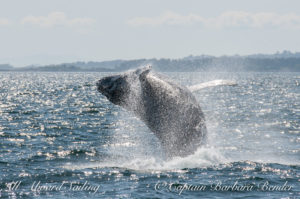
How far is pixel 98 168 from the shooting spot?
1611 cm

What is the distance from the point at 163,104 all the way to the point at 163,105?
32 millimetres

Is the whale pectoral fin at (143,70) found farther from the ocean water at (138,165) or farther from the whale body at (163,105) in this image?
the ocean water at (138,165)

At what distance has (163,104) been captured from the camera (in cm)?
1450

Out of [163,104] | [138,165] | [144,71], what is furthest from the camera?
[138,165]

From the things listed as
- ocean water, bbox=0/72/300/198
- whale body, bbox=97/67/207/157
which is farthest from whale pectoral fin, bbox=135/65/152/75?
ocean water, bbox=0/72/300/198

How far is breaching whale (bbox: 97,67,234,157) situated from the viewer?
1386 cm

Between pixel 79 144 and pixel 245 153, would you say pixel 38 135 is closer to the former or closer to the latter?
pixel 79 144

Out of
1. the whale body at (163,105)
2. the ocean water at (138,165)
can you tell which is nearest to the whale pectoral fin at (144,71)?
the whale body at (163,105)

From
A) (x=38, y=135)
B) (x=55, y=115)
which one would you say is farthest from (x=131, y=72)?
(x=55, y=115)

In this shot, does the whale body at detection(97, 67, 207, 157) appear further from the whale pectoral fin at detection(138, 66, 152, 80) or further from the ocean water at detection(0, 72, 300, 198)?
the ocean water at detection(0, 72, 300, 198)

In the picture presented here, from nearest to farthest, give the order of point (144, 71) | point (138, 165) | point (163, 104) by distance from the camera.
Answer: point (144, 71), point (163, 104), point (138, 165)

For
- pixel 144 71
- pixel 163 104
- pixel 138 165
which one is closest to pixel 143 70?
pixel 144 71

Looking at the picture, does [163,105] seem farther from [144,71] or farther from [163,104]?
[144,71]

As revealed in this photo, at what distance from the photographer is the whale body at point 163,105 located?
13.9 metres
